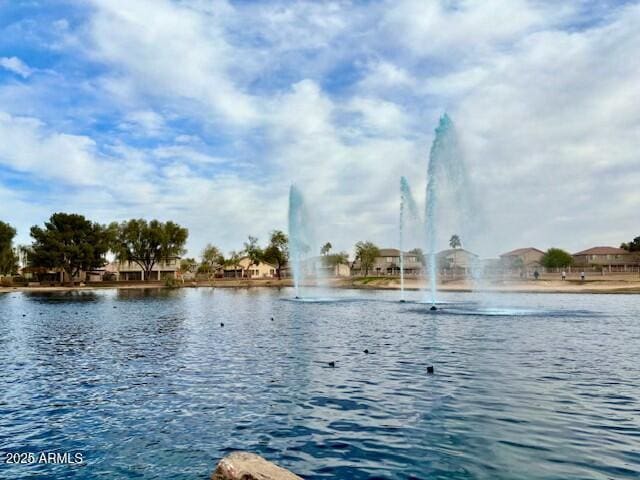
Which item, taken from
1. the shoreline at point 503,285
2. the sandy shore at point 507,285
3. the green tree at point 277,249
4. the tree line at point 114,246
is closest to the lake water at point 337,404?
the shoreline at point 503,285

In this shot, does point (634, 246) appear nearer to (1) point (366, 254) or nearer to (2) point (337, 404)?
(1) point (366, 254)

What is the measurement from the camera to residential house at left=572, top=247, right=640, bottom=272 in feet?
569

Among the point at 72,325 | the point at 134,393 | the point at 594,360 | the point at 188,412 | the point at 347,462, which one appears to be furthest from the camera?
the point at 72,325

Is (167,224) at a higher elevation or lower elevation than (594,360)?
higher

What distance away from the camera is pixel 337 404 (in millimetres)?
18375

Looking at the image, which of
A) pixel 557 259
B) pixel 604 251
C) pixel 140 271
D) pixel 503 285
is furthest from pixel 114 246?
pixel 604 251

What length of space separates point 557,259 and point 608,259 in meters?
24.6

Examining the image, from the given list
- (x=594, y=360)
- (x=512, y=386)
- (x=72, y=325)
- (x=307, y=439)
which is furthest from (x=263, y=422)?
(x=72, y=325)

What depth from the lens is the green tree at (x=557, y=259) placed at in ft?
557

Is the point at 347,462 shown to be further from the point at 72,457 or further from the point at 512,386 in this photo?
the point at 512,386

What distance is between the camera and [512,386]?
20.6m

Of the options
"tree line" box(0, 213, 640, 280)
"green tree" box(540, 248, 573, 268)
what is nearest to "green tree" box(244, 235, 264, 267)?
"tree line" box(0, 213, 640, 280)

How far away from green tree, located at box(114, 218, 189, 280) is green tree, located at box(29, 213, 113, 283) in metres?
6.31

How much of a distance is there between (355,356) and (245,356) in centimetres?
625
